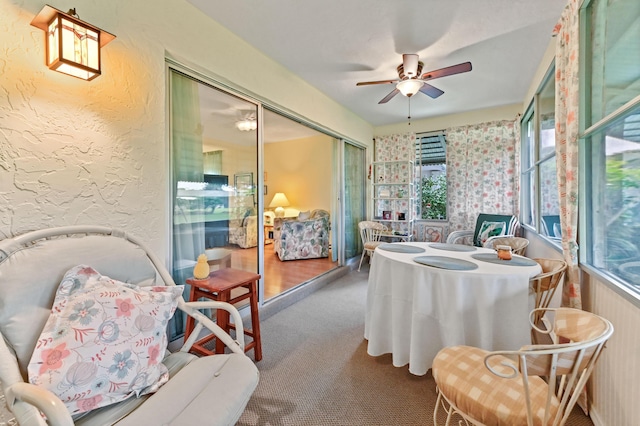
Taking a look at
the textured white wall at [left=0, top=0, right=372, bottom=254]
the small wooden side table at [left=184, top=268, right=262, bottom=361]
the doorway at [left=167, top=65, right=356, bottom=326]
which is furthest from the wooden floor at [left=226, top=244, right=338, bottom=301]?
the textured white wall at [left=0, top=0, right=372, bottom=254]

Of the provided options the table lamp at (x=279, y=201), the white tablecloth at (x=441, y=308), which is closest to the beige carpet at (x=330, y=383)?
the white tablecloth at (x=441, y=308)

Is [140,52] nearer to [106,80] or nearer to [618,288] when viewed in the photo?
[106,80]

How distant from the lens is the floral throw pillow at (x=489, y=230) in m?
3.72

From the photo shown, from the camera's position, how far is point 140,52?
68.2 inches

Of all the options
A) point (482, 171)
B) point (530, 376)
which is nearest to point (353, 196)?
point (482, 171)

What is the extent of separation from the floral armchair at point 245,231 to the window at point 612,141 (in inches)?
101

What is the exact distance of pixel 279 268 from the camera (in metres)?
4.41

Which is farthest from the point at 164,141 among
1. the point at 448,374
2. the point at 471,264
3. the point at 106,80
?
the point at 471,264

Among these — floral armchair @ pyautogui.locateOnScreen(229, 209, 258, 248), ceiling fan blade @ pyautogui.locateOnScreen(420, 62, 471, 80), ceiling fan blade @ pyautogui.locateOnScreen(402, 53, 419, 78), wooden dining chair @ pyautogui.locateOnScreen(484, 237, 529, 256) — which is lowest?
wooden dining chair @ pyautogui.locateOnScreen(484, 237, 529, 256)

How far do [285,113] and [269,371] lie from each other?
2.53 metres

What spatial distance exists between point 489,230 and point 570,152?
2315mm

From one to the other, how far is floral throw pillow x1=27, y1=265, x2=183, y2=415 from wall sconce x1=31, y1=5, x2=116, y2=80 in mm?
958

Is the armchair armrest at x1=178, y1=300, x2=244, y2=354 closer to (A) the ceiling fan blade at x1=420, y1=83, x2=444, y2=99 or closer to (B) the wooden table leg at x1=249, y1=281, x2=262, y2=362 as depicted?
(B) the wooden table leg at x1=249, y1=281, x2=262, y2=362

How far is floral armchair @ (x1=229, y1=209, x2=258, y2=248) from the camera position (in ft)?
8.38
